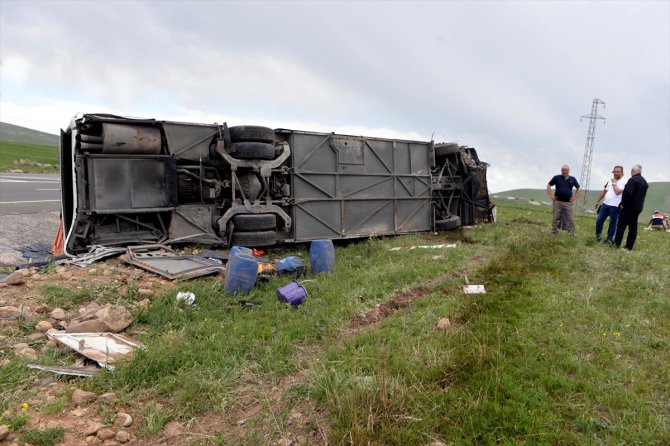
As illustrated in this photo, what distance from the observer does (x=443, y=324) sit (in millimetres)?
4418

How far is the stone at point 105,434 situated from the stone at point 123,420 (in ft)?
0.37

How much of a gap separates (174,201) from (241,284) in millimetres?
3140

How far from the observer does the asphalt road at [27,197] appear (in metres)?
11.4

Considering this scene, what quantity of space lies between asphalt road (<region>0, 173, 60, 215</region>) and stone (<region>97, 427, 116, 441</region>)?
10411 millimetres

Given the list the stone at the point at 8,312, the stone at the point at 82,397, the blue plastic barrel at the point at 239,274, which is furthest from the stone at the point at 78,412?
the blue plastic barrel at the point at 239,274

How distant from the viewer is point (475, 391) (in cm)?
311

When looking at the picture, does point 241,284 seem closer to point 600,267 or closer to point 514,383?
point 514,383

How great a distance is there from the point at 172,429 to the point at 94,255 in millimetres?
4949

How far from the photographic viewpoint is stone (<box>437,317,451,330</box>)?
438cm

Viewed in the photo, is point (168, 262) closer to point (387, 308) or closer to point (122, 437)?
point (387, 308)

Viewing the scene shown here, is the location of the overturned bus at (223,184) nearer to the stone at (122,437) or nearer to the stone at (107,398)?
the stone at (107,398)

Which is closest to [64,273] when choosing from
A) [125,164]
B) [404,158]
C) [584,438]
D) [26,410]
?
[125,164]

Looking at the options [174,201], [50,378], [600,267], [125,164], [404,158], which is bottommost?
[50,378]

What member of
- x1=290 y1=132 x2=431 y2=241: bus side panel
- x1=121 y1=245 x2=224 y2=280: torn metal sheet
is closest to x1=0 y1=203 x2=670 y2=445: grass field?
x1=121 y1=245 x2=224 y2=280: torn metal sheet
